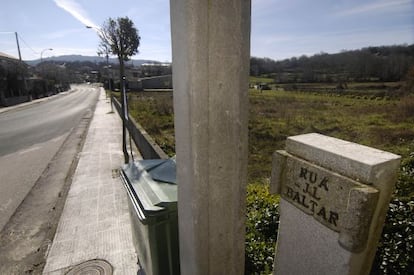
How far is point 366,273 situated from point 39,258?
4.28 meters

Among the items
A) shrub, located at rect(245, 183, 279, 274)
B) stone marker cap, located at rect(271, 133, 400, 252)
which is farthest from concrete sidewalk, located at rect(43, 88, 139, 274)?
stone marker cap, located at rect(271, 133, 400, 252)

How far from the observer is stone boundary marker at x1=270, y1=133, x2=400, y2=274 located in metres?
1.50

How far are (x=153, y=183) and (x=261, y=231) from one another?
1.63m

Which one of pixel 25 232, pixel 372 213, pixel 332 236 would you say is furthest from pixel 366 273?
pixel 25 232

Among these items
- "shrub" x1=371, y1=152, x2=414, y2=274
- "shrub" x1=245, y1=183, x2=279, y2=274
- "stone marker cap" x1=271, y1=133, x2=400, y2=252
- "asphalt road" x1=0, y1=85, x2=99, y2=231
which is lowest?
"asphalt road" x1=0, y1=85, x2=99, y2=231

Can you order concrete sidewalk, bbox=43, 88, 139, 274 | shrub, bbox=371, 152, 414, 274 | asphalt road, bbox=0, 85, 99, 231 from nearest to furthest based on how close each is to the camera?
1. shrub, bbox=371, 152, 414, 274
2. concrete sidewalk, bbox=43, 88, 139, 274
3. asphalt road, bbox=0, 85, 99, 231

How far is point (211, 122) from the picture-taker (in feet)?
5.45

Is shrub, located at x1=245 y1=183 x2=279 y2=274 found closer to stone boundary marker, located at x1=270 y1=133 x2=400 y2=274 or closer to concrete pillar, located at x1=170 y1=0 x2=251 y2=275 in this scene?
stone boundary marker, located at x1=270 y1=133 x2=400 y2=274

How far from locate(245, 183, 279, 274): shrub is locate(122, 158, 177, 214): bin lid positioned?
1.19 metres

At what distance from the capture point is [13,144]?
11922mm

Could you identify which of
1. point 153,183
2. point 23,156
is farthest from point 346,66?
point 153,183

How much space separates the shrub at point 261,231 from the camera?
297cm

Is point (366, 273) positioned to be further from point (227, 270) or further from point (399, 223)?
point (399, 223)

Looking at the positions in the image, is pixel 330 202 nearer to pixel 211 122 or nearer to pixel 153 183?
pixel 211 122
